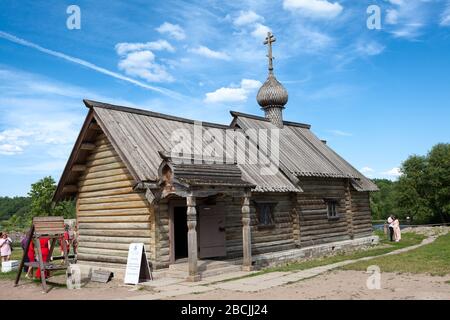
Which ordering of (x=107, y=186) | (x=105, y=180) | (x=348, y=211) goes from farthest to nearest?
(x=348, y=211), (x=105, y=180), (x=107, y=186)

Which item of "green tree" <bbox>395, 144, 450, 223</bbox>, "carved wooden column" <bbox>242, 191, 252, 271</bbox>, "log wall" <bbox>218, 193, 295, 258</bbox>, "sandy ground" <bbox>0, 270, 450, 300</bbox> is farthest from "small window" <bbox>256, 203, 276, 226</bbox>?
"green tree" <bbox>395, 144, 450, 223</bbox>

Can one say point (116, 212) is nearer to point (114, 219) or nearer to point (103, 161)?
point (114, 219)

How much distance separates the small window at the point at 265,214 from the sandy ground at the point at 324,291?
4.32 m

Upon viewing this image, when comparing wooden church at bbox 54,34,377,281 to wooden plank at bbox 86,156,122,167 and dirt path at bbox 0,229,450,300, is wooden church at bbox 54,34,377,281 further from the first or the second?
dirt path at bbox 0,229,450,300

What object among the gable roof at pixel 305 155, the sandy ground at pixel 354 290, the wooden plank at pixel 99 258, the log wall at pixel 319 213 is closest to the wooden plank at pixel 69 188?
the wooden plank at pixel 99 258

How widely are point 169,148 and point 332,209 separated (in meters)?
9.83

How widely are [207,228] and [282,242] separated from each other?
4.22 metres

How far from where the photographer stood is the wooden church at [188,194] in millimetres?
13023

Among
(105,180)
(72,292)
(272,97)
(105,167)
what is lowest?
(72,292)

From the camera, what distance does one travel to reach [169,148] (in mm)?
15219

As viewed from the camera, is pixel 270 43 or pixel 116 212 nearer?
pixel 116 212

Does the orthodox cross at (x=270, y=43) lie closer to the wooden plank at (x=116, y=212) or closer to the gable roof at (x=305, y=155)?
the gable roof at (x=305, y=155)

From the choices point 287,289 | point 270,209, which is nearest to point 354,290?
point 287,289

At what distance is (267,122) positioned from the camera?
23.0 m
